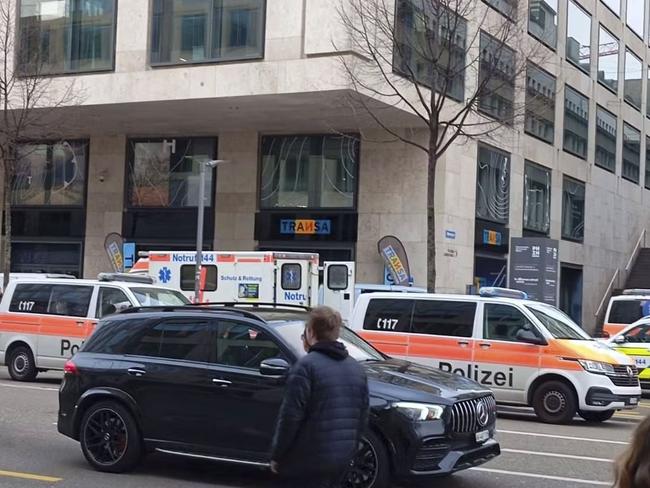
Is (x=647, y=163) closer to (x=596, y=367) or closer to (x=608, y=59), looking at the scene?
(x=608, y=59)

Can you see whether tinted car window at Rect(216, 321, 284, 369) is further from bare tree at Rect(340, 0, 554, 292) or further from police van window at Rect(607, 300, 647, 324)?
police van window at Rect(607, 300, 647, 324)

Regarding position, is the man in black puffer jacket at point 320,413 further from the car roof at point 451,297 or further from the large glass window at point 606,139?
the large glass window at point 606,139

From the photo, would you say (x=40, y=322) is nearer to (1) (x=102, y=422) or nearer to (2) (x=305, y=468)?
(1) (x=102, y=422)

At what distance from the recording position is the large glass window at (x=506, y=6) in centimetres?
2088

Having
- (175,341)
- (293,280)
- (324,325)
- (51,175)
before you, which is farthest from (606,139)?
(324,325)

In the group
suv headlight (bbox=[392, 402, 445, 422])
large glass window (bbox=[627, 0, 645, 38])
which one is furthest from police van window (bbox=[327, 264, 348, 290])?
large glass window (bbox=[627, 0, 645, 38])

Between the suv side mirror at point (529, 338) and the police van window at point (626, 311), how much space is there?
875 cm

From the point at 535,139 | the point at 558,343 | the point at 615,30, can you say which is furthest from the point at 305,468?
the point at 615,30

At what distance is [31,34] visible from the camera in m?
29.4

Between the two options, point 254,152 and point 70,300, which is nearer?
point 70,300

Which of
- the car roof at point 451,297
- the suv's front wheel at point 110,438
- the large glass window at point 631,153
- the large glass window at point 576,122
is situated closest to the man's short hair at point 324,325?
the suv's front wheel at point 110,438

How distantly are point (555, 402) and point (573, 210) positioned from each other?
26.6 meters

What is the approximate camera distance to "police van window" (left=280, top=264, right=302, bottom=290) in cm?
2220

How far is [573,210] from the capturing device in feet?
127
